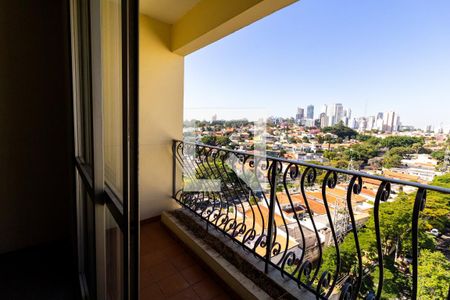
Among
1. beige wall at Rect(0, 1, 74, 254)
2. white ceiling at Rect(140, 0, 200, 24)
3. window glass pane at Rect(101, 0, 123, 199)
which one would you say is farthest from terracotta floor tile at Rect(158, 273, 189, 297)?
white ceiling at Rect(140, 0, 200, 24)

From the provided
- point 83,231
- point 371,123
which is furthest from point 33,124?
point 371,123

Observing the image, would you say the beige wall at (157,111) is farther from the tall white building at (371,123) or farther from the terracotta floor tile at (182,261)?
the tall white building at (371,123)

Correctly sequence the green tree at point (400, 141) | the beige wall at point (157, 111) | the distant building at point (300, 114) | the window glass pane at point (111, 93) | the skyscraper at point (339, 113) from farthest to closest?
the beige wall at point (157, 111) < the distant building at point (300, 114) < the skyscraper at point (339, 113) < the green tree at point (400, 141) < the window glass pane at point (111, 93)

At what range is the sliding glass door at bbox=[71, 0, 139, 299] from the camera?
646mm

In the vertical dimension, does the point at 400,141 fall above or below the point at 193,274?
above

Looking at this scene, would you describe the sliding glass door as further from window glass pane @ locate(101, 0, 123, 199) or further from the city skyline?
the city skyline

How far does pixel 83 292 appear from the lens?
4.57 ft

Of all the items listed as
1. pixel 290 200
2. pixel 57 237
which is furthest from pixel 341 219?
pixel 57 237

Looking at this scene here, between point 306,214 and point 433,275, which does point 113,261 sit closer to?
point 306,214

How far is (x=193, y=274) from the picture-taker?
181 cm

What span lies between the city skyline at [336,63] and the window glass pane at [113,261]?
5.33 ft

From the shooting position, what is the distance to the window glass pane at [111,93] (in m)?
0.83

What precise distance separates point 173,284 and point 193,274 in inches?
7.3

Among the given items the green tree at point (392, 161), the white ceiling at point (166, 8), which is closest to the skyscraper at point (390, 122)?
the green tree at point (392, 161)
